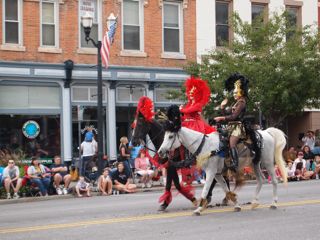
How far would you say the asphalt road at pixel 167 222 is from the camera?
9875 millimetres

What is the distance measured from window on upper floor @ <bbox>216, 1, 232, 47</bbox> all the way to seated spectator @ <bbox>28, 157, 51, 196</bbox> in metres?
12.6

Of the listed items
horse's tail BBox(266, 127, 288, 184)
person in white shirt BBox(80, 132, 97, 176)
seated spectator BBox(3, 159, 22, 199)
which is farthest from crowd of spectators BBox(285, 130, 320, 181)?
horse's tail BBox(266, 127, 288, 184)

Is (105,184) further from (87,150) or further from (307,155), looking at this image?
(307,155)

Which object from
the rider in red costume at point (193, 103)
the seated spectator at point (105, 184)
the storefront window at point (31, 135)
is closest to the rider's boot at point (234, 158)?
the rider in red costume at point (193, 103)

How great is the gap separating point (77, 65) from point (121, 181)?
23.7 ft

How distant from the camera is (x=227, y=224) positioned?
1082 cm

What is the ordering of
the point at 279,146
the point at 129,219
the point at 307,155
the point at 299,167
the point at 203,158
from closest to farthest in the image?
the point at 129,219 → the point at 203,158 → the point at 279,146 → the point at 299,167 → the point at 307,155

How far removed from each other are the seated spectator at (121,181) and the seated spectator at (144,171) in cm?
129

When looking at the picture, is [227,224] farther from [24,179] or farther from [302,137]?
[302,137]

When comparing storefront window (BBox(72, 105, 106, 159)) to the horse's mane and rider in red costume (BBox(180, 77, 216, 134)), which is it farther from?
the horse's mane

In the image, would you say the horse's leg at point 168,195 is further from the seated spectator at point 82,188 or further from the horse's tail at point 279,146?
the seated spectator at point 82,188

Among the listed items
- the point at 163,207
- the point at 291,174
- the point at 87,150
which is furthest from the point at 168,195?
the point at 291,174

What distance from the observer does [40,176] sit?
20.2 m

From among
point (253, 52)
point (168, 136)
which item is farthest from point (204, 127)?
point (253, 52)
